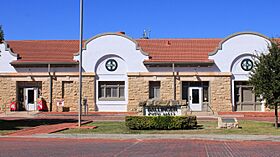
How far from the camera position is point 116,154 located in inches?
505

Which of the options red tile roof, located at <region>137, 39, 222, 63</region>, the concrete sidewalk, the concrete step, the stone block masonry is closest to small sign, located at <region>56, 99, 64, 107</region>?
the concrete step

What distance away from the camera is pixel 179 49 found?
37.8 m

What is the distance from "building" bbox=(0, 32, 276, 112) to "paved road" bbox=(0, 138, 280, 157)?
18.7m

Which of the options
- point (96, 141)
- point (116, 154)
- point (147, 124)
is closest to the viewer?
point (116, 154)

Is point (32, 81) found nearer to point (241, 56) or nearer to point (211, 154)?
point (241, 56)

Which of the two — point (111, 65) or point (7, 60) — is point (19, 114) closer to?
point (7, 60)

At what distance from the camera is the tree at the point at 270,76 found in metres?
21.3

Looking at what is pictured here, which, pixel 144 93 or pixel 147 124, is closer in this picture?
pixel 147 124

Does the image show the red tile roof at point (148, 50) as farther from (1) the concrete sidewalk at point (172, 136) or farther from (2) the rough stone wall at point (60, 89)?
(1) the concrete sidewalk at point (172, 136)

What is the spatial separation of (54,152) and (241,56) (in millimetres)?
25405

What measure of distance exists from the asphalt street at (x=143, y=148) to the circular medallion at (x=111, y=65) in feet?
63.8

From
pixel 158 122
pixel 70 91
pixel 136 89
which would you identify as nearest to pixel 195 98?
pixel 136 89

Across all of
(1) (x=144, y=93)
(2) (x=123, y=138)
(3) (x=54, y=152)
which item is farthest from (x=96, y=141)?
(1) (x=144, y=93)

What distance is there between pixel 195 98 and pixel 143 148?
22128mm
